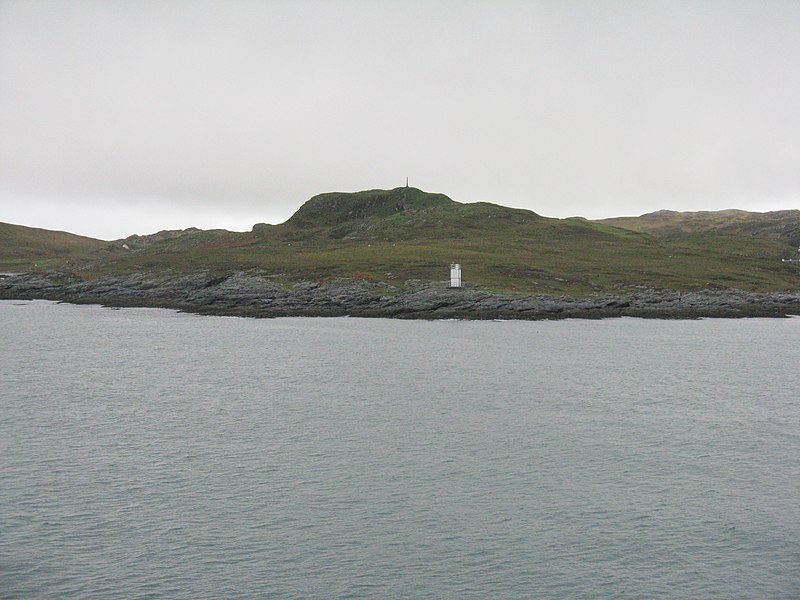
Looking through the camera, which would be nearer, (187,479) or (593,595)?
(593,595)

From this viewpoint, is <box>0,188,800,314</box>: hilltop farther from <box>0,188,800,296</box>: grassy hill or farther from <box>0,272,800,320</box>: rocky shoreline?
<box>0,272,800,320</box>: rocky shoreline

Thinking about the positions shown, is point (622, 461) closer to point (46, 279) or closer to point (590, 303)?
point (590, 303)

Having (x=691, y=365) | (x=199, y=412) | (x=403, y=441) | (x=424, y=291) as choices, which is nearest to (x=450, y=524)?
(x=403, y=441)

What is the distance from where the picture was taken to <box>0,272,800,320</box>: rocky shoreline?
114 meters

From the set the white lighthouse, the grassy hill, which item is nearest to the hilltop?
the grassy hill

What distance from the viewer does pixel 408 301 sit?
117 metres

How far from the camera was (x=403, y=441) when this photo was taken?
134ft

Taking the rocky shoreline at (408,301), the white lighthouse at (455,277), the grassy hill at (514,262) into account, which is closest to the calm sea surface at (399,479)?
the rocky shoreline at (408,301)

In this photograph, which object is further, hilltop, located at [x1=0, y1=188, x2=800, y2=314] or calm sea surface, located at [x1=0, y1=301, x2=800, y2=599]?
hilltop, located at [x1=0, y1=188, x2=800, y2=314]

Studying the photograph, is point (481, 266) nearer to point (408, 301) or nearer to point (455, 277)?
point (455, 277)

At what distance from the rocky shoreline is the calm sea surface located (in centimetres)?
4318

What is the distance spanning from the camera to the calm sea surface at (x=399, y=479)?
24.5 metres

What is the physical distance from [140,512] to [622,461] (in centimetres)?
2355

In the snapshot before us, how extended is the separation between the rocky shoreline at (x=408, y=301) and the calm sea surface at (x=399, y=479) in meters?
43.2
